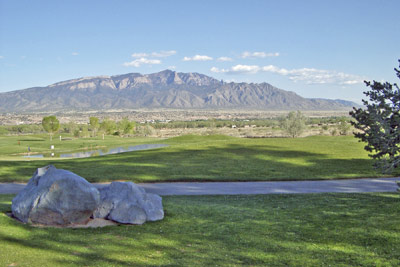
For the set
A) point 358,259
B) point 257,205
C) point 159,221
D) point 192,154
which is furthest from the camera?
point 192,154

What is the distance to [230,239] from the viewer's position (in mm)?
10914

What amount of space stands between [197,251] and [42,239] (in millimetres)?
4504

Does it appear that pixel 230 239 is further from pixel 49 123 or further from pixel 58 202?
pixel 49 123

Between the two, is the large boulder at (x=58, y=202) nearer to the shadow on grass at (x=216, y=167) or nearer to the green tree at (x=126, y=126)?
the shadow on grass at (x=216, y=167)

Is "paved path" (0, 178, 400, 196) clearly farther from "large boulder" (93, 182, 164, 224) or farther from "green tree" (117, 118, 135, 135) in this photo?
"green tree" (117, 118, 135, 135)

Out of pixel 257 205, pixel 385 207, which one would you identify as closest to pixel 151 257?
pixel 257 205

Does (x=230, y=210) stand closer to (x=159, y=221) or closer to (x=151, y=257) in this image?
(x=159, y=221)

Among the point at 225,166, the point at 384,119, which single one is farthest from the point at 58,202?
the point at 225,166

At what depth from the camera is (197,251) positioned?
9922 millimetres

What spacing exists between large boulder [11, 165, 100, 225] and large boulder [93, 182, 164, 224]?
0.57 metres

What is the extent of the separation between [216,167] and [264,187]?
22.1ft

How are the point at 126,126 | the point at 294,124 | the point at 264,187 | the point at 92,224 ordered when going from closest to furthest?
1. the point at 92,224
2. the point at 264,187
3. the point at 294,124
4. the point at 126,126

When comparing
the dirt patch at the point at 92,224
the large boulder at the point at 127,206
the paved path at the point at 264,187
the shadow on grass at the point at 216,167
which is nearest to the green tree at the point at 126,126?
the shadow on grass at the point at 216,167

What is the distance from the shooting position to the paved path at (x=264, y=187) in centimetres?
1938
